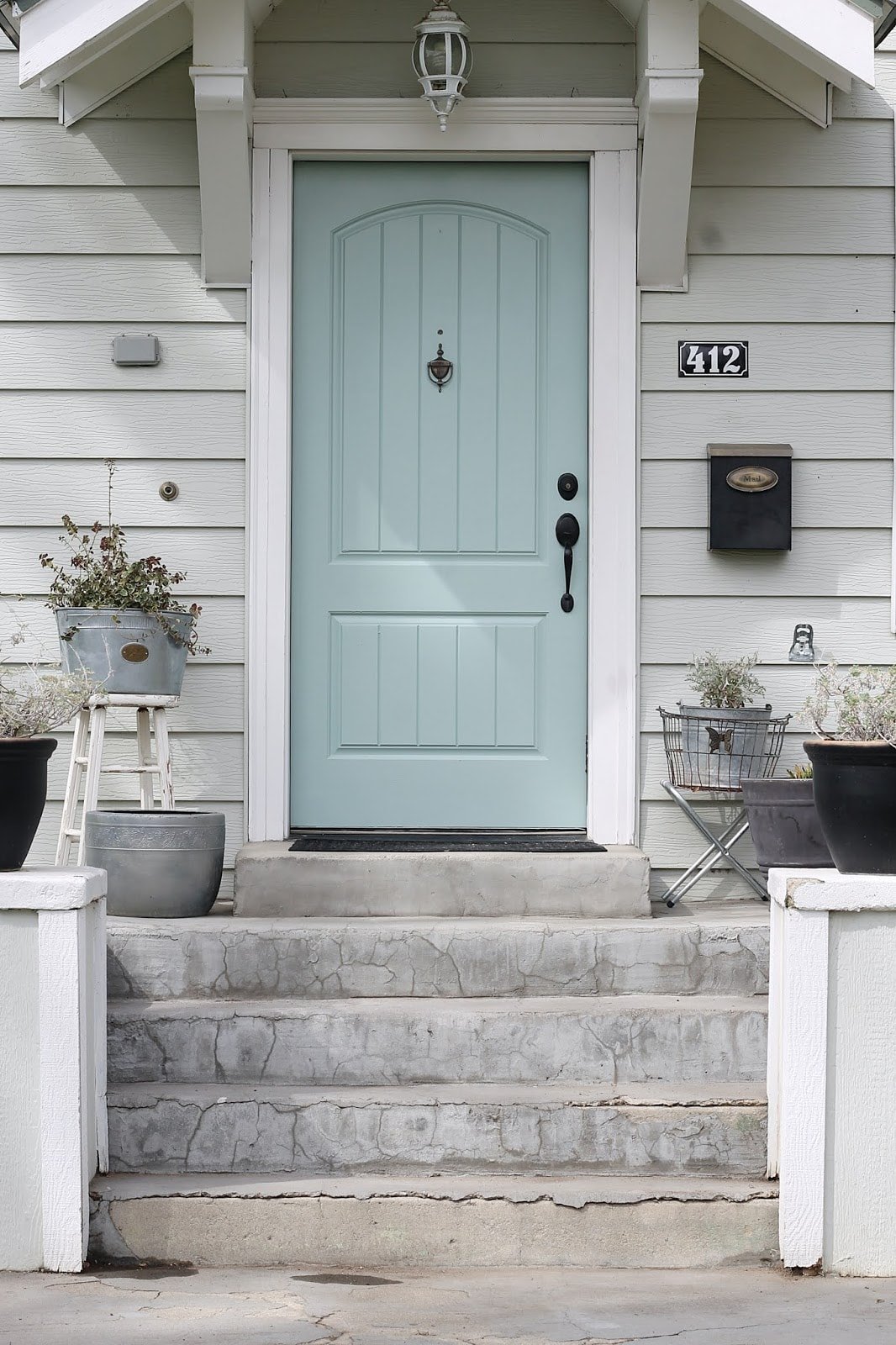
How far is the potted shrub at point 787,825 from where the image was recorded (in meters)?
3.49

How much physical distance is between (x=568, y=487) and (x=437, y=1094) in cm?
183

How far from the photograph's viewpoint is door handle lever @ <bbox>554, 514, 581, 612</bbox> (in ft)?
13.0

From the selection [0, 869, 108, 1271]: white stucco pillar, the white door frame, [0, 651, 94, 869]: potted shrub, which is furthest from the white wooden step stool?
[0, 869, 108, 1271]: white stucco pillar

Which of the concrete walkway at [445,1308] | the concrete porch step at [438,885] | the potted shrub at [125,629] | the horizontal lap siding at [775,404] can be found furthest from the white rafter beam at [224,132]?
the concrete walkway at [445,1308]

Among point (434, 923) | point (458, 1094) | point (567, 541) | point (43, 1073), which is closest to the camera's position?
point (43, 1073)

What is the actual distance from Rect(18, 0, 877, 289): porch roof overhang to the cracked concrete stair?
1.95 m

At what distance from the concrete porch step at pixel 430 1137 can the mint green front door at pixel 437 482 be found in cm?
124

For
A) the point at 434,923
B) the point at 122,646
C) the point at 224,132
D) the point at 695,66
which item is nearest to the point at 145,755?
the point at 122,646

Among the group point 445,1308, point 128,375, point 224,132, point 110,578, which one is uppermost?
point 224,132

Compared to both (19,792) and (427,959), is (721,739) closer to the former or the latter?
(427,959)

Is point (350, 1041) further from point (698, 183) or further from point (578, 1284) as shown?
point (698, 183)

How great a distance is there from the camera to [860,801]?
2688 mm

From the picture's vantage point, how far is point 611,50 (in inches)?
155

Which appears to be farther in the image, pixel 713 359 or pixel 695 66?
pixel 713 359
